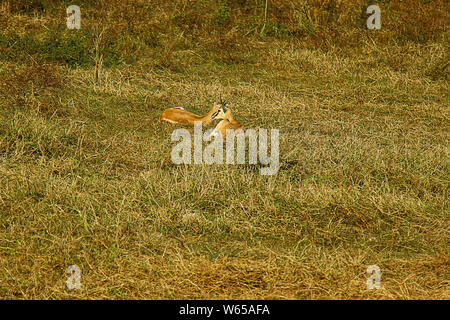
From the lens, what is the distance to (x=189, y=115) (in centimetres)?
624

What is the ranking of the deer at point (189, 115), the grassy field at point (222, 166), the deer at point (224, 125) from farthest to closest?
the deer at point (189, 115)
the deer at point (224, 125)
the grassy field at point (222, 166)

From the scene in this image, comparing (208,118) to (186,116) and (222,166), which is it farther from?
(222,166)

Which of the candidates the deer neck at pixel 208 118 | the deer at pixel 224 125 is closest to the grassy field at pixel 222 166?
the deer neck at pixel 208 118

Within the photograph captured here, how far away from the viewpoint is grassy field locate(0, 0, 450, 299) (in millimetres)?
3662

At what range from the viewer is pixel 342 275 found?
11.9 feet

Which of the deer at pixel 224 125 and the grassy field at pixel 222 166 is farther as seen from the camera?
the deer at pixel 224 125

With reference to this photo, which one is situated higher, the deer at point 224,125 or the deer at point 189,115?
the deer at point 189,115

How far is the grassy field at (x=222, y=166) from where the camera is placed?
144 inches

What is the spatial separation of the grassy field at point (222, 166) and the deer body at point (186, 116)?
118 mm

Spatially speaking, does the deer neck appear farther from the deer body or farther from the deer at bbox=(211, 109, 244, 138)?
the deer at bbox=(211, 109, 244, 138)

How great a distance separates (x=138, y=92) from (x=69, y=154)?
2101mm

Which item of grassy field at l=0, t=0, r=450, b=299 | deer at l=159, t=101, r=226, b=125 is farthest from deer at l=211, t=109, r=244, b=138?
grassy field at l=0, t=0, r=450, b=299

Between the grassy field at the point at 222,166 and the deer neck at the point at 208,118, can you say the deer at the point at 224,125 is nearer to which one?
the deer neck at the point at 208,118

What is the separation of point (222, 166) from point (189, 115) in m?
1.34
